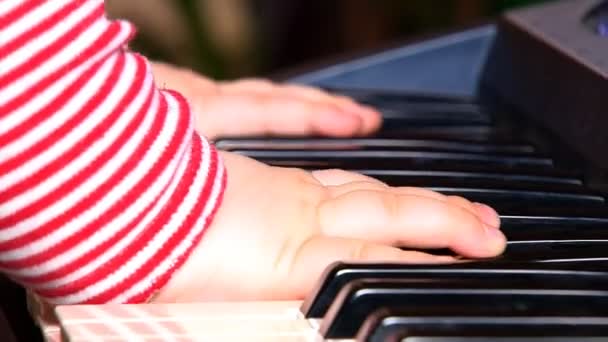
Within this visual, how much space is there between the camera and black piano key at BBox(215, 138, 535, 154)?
0.75 m

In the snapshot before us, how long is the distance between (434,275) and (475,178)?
18 cm

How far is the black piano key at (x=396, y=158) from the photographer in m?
0.71

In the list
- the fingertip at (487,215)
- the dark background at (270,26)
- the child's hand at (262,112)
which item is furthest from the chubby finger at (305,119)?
the dark background at (270,26)

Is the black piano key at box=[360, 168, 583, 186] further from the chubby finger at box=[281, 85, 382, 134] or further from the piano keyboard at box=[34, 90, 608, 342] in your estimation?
the chubby finger at box=[281, 85, 382, 134]

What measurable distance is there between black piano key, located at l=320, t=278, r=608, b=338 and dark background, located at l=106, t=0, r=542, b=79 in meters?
1.32

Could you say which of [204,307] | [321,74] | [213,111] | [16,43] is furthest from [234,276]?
[321,74]

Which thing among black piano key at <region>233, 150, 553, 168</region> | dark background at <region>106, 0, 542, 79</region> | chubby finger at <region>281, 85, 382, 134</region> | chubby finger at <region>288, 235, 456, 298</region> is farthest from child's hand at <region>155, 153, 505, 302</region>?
dark background at <region>106, 0, 542, 79</region>

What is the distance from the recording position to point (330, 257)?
1.80 feet

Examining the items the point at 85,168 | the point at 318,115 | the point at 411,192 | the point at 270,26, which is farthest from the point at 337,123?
the point at 270,26

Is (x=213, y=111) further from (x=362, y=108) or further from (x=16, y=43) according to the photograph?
(x=16, y=43)

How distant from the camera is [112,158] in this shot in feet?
1.70

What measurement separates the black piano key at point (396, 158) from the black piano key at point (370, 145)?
12 mm

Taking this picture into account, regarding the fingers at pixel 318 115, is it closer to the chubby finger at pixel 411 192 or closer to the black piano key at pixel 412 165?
the black piano key at pixel 412 165

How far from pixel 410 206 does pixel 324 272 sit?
9 centimetres
